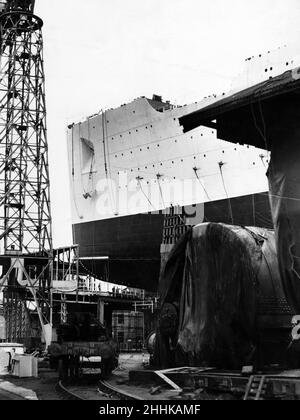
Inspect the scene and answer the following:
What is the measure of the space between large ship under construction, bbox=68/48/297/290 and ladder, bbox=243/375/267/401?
14.0 metres

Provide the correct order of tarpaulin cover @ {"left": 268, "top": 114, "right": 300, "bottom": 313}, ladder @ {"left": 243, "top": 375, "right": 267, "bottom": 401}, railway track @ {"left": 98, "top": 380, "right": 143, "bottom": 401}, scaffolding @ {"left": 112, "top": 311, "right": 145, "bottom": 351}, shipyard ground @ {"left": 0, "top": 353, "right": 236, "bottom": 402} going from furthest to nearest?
scaffolding @ {"left": 112, "top": 311, "right": 145, "bottom": 351}, railway track @ {"left": 98, "top": 380, "right": 143, "bottom": 401}, tarpaulin cover @ {"left": 268, "top": 114, "right": 300, "bottom": 313}, shipyard ground @ {"left": 0, "top": 353, "right": 236, "bottom": 402}, ladder @ {"left": 243, "top": 375, "right": 267, "bottom": 401}

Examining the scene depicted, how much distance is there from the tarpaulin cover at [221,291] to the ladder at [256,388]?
1.87 m

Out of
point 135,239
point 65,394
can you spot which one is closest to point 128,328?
point 135,239

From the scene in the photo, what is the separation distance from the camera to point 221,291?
8328 mm

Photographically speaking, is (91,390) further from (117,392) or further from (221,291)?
(221,291)

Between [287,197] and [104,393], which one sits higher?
[287,197]

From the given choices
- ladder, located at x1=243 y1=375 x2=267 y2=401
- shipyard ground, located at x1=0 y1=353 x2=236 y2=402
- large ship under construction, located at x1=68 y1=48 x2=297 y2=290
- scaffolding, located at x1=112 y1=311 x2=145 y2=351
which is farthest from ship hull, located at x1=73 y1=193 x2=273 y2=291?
ladder, located at x1=243 y1=375 x2=267 y2=401

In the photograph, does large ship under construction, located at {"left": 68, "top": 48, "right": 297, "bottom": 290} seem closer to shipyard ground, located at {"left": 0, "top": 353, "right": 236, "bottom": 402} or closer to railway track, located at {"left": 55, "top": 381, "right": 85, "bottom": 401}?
shipyard ground, located at {"left": 0, "top": 353, "right": 236, "bottom": 402}

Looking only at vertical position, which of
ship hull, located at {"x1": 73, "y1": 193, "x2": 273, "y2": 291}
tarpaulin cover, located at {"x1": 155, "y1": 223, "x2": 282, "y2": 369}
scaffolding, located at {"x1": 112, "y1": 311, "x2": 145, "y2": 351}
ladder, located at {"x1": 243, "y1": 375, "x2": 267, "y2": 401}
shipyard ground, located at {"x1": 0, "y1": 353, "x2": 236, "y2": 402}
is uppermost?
ship hull, located at {"x1": 73, "y1": 193, "x2": 273, "y2": 291}

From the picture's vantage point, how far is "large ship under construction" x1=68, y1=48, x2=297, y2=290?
23.6 meters

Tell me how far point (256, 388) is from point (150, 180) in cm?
2254
